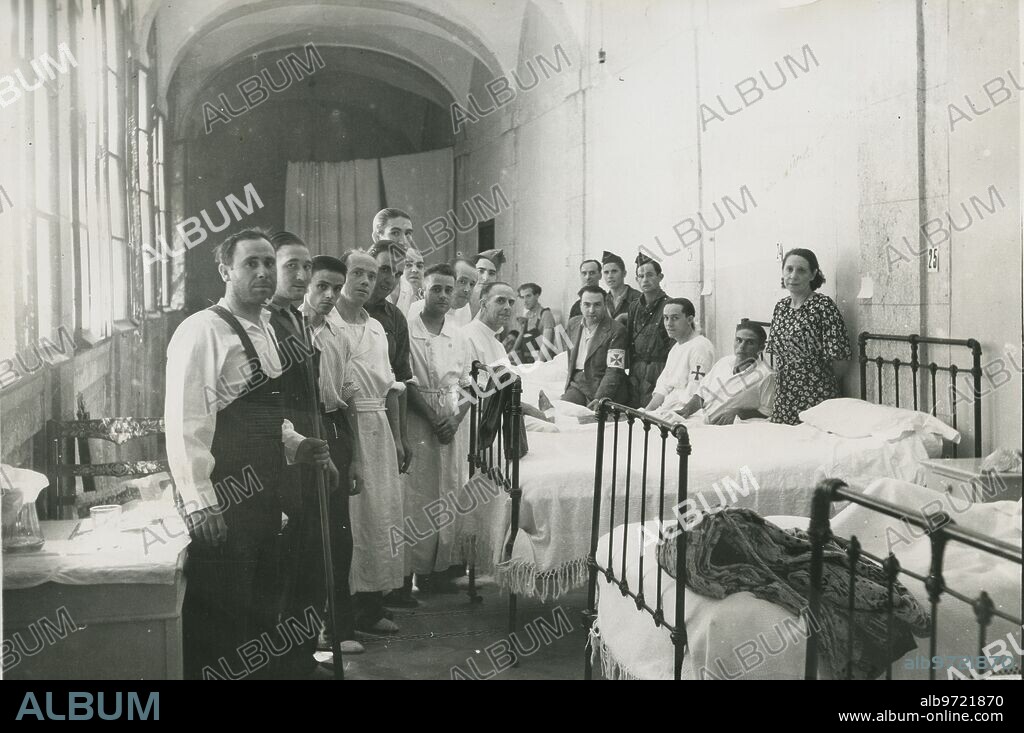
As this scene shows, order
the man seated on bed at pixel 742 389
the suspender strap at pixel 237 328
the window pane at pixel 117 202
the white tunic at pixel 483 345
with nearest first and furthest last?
1. the suspender strap at pixel 237 328
2. the window pane at pixel 117 202
3. the white tunic at pixel 483 345
4. the man seated on bed at pixel 742 389

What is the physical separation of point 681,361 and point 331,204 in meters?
1.96

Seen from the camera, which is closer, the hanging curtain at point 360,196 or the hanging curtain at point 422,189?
the hanging curtain at point 360,196

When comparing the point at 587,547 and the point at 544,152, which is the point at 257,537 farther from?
the point at 544,152

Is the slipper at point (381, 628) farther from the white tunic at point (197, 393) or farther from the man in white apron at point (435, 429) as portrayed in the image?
the white tunic at point (197, 393)

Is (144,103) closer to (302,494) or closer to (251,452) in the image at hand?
(251,452)

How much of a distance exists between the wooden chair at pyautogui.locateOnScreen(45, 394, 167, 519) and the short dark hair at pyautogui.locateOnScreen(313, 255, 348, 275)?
0.80 m

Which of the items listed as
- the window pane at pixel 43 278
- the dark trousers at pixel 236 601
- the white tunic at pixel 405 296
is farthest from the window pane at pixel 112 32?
the dark trousers at pixel 236 601

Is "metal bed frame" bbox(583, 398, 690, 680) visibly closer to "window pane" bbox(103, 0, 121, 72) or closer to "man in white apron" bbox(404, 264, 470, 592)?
"man in white apron" bbox(404, 264, 470, 592)

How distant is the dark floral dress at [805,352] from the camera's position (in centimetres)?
410

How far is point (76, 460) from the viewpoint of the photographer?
2910 millimetres

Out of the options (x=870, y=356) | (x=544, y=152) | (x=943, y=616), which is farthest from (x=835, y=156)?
(x=943, y=616)

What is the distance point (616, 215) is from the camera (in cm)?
470

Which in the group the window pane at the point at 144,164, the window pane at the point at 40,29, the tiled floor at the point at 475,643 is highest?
the window pane at the point at 40,29

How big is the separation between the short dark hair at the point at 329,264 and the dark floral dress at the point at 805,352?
85.0 inches
